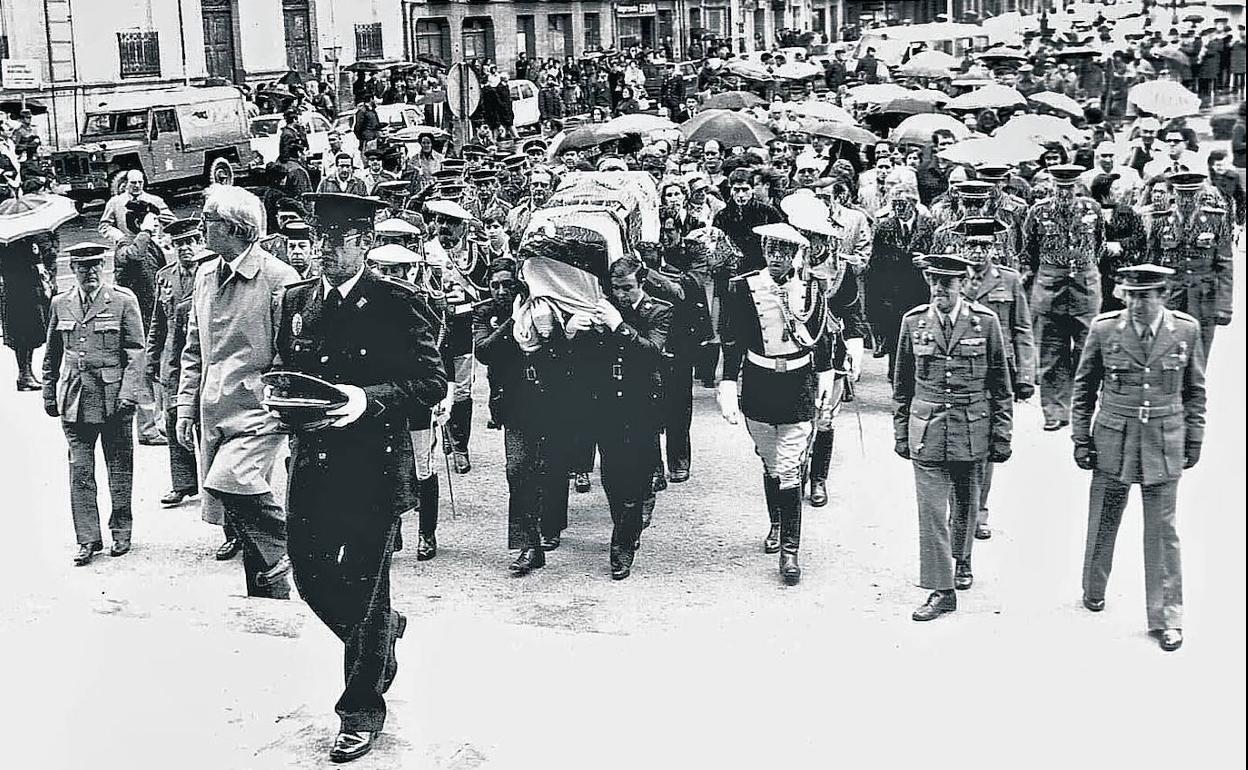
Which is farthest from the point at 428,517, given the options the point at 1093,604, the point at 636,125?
the point at 636,125

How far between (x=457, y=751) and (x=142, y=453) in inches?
194

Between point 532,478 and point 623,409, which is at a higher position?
point 623,409

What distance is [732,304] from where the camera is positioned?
8125mm

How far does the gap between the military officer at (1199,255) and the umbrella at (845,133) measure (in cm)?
1129

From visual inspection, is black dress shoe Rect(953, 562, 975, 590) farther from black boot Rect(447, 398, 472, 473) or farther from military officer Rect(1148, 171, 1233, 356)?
black boot Rect(447, 398, 472, 473)

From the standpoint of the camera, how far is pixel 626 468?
8.20m

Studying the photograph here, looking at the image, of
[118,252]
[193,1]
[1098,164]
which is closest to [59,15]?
[193,1]

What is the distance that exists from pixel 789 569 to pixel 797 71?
69.9ft

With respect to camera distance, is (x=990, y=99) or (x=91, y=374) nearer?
(x=91, y=374)

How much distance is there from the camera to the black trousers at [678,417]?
389 inches

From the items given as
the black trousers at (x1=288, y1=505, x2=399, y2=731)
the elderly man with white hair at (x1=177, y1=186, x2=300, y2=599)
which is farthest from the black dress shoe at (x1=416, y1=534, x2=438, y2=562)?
→ the black trousers at (x1=288, y1=505, x2=399, y2=731)

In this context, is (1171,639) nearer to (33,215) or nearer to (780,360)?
(780,360)

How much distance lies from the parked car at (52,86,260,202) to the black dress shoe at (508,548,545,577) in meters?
2.97

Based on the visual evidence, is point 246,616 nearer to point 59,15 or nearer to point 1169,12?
point 59,15
